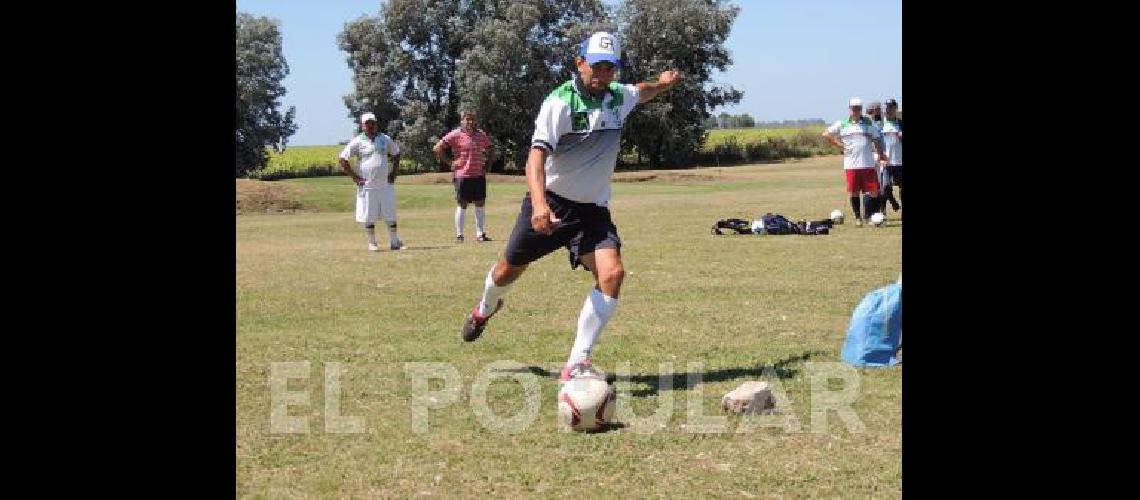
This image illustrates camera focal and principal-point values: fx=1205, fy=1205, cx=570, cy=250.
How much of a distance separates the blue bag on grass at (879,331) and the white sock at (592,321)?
1924 millimetres

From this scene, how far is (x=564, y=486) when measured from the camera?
6.09 m

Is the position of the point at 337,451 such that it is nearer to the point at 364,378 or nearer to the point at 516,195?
the point at 364,378

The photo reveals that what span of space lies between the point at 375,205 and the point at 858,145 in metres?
8.88

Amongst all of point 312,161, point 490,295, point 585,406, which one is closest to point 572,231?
point 490,295

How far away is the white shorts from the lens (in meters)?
20.8

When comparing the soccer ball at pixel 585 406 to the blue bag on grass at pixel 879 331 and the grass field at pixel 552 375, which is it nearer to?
the grass field at pixel 552 375

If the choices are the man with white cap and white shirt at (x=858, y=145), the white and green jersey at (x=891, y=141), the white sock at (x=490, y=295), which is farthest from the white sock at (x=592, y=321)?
the white and green jersey at (x=891, y=141)

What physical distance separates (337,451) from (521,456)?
106cm

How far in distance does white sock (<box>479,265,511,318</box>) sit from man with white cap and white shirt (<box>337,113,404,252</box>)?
11279mm

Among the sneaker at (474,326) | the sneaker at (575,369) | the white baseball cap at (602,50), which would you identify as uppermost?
the white baseball cap at (602,50)

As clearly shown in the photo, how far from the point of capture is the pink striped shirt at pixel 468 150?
73.3 ft

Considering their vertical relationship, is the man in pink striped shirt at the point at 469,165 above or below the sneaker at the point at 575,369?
above
